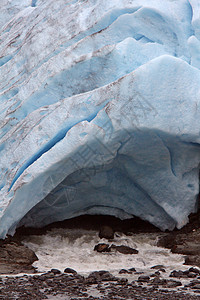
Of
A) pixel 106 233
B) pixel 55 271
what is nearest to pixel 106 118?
pixel 106 233

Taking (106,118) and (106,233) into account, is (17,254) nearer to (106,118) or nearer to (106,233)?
(106,233)

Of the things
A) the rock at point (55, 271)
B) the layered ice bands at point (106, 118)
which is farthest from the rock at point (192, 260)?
the rock at point (55, 271)

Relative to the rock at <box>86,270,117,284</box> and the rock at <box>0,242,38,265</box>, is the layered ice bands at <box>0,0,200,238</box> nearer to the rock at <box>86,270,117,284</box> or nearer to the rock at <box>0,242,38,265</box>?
the rock at <box>0,242,38,265</box>

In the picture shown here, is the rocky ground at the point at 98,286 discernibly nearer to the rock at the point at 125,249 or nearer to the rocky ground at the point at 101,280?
the rocky ground at the point at 101,280

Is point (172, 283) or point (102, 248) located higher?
point (172, 283)

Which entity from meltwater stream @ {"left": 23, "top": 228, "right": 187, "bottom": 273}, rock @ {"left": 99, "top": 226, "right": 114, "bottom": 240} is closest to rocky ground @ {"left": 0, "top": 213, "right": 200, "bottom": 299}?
meltwater stream @ {"left": 23, "top": 228, "right": 187, "bottom": 273}

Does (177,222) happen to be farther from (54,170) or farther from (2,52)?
(2,52)
